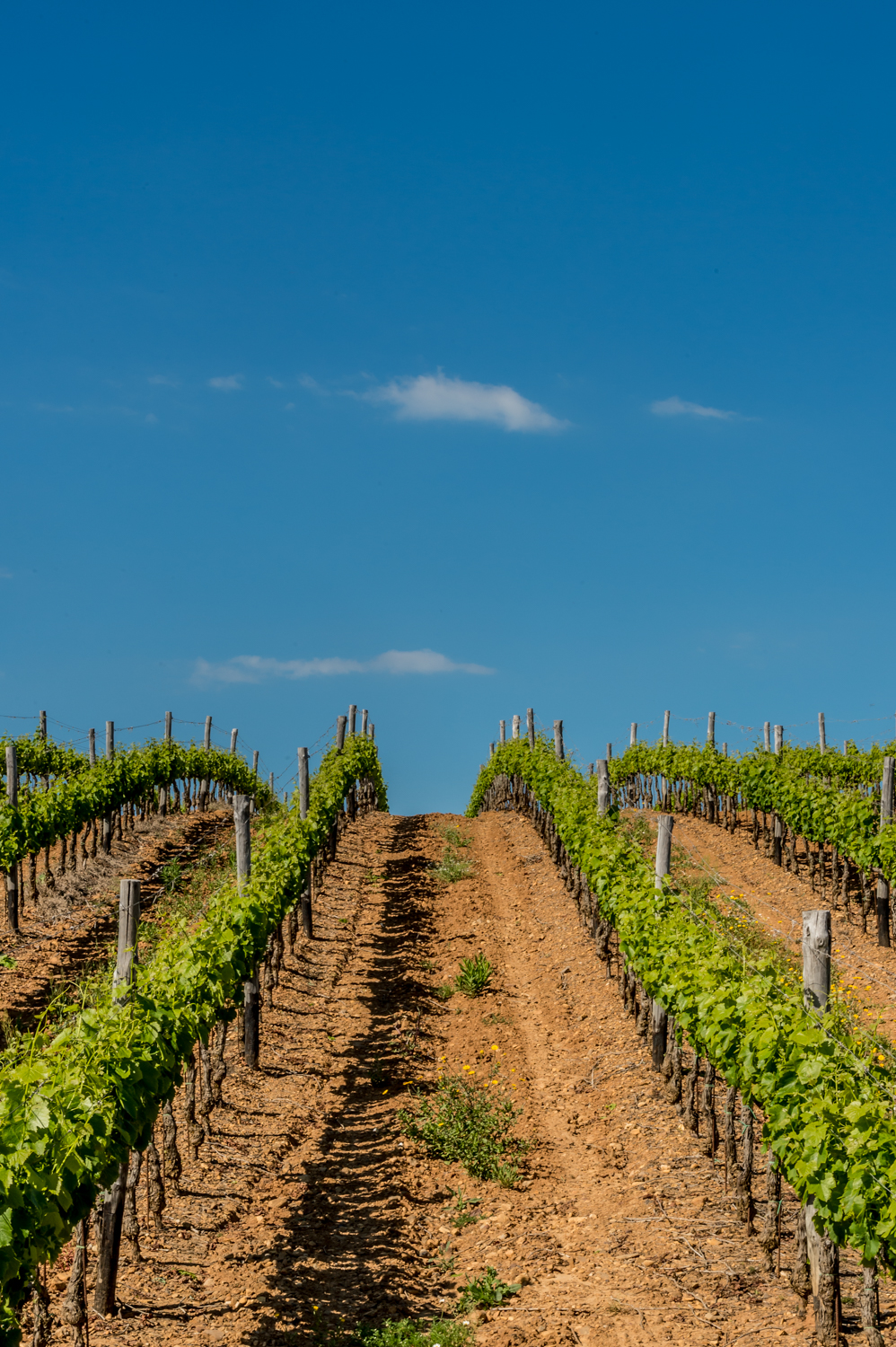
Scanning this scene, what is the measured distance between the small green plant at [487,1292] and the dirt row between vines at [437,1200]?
0.10m

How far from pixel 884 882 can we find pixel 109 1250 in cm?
1313

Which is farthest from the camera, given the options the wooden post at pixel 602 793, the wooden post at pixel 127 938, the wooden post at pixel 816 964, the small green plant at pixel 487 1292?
the wooden post at pixel 602 793

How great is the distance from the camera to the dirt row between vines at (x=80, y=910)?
14086 mm

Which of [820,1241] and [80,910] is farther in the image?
[80,910]

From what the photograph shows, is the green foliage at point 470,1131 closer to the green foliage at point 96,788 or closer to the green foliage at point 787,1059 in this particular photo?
the green foliage at point 787,1059

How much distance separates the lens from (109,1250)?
6.65 metres

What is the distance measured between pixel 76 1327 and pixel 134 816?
20.9 meters

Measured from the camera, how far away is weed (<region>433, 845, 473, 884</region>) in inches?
775

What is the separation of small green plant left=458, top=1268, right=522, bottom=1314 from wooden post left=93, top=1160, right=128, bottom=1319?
7.40 ft

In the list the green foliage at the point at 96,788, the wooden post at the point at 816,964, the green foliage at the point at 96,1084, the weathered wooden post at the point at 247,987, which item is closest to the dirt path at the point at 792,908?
the wooden post at the point at 816,964

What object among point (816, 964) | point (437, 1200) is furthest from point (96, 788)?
point (816, 964)

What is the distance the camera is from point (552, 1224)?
7.68 m

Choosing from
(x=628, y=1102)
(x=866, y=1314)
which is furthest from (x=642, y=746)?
(x=866, y=1314)

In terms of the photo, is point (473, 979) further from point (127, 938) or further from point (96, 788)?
point (96, 788)
